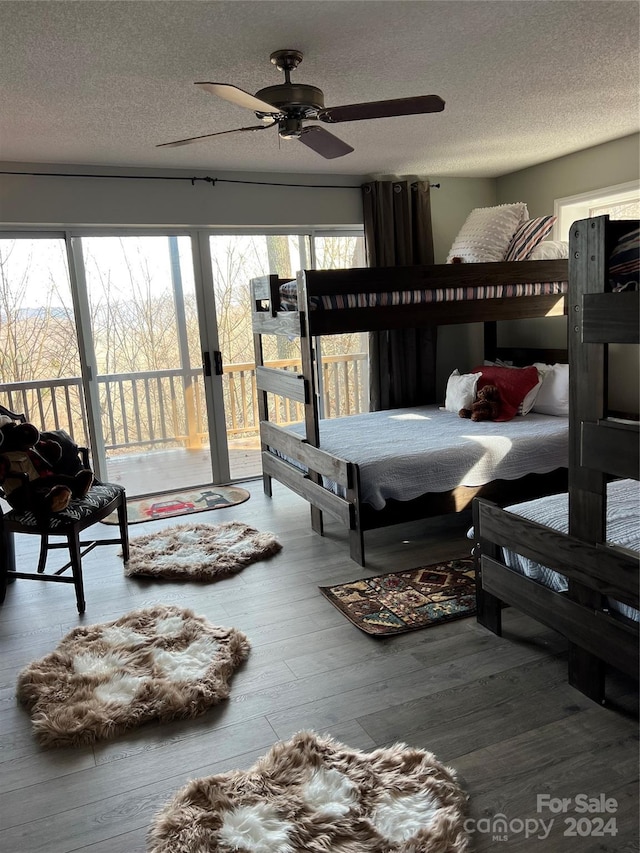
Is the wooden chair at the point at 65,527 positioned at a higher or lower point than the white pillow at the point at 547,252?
lower

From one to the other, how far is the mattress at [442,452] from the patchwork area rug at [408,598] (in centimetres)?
41

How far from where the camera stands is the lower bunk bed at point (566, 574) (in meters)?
1.87

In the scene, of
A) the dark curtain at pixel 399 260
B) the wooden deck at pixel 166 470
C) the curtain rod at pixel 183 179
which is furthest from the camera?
the dark curtain at pixel 399 260

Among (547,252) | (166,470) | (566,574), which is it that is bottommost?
(166,470)

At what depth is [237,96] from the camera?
7.16 feet

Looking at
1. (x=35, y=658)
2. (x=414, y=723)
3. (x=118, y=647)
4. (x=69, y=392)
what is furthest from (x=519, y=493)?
(x=69, y=392)

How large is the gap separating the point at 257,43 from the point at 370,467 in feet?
6.41

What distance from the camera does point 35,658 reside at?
2518 millimetres

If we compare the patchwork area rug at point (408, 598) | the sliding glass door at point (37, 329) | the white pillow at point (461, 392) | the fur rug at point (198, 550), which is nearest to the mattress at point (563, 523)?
the patchwork area rug at point (408, 598)

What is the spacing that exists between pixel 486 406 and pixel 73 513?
2.65 m

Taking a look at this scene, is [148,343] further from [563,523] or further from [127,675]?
[563,523]

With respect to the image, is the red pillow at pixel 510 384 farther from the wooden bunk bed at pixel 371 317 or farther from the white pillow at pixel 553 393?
the wooden bunk bed at pixel 371 317

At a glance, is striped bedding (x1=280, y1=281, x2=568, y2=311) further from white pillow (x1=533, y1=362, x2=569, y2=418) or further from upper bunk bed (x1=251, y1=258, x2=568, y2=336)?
white pillow (x1=533, y1=362, x2=569, y2=418)


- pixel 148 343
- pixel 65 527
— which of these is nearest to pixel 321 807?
pixel 65 527
